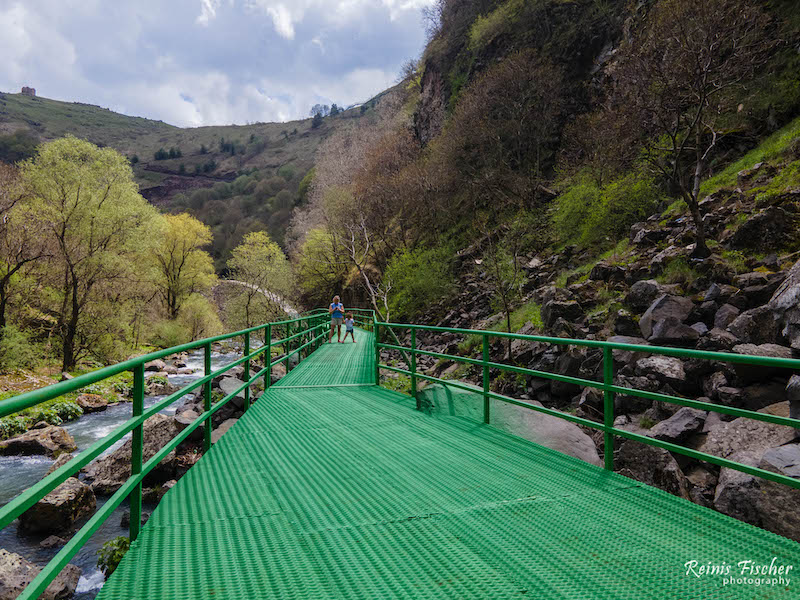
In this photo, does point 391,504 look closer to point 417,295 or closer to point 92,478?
point 92,478

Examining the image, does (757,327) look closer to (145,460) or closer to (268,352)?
(268,352)

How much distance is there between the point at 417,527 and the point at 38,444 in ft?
45.2

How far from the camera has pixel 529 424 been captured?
15.8ft

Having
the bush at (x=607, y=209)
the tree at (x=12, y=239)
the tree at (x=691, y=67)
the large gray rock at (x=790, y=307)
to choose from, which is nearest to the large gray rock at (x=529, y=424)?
the large gray rock at (x=790, y=307)

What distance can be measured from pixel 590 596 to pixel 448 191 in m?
27.8

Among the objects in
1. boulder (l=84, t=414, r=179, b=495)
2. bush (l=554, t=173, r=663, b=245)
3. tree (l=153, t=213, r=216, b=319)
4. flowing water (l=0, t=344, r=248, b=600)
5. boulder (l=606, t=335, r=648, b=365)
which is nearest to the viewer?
flowing water (l=0, t=344, r=248, b=600)

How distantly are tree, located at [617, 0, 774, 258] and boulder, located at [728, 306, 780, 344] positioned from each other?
4144mm

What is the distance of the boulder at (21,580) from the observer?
16.6 ft

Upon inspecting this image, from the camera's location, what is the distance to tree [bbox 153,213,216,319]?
37125mm

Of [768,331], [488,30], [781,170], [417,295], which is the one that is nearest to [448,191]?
[417,295]

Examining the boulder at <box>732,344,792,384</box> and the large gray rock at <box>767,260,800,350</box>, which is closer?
the boulder at <box>732,344,792,384</box>

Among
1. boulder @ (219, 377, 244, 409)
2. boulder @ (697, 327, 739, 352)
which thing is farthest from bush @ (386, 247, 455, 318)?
boulder @ (697, 327, 739, 352)

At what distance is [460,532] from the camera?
2.77 metres

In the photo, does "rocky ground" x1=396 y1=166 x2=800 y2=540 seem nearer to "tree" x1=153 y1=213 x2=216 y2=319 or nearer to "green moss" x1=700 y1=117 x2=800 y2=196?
"green moss" x1=700 y1=117 x2=800 y2=196
